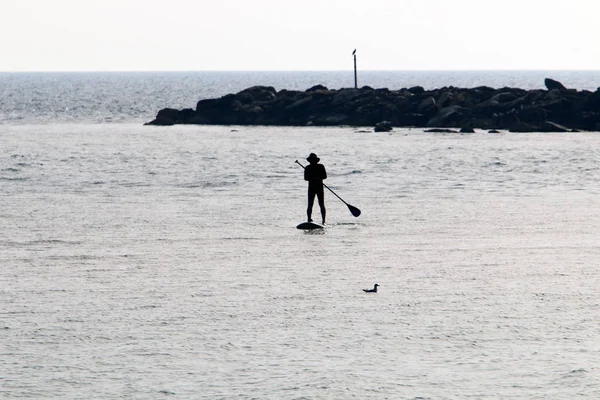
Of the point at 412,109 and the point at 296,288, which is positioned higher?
the point at 412,109

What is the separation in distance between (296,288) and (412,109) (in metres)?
51.1

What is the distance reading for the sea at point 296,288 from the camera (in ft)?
34.3

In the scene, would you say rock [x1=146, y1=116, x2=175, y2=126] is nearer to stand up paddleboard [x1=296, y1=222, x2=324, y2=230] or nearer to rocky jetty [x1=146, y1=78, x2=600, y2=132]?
rocky jetty [x1=146, y1=78, x2=600, y2=132]

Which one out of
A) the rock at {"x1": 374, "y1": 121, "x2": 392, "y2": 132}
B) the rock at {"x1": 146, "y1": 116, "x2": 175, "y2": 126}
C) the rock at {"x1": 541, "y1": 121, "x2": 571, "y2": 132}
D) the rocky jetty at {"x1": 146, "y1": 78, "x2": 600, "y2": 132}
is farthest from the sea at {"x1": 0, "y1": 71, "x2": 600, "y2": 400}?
the rock at {"x1": 146, "y1": 116, "x2": 175, "y2": 126}

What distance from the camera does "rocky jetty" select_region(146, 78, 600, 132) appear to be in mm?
58719

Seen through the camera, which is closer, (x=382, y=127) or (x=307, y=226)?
(x=307, y=226)

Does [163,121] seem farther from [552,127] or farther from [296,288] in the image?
[296,288]

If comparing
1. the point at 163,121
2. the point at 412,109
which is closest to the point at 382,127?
the point at 412,109

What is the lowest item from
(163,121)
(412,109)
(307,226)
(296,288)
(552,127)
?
(296,288)

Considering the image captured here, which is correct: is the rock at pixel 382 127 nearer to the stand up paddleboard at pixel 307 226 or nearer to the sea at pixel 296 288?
the sea at pixel 296 288

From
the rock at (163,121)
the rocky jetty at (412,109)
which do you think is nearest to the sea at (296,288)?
the rocky jetty at (412,109)

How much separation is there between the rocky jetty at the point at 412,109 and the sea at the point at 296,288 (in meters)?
25.4

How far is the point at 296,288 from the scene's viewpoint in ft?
48.3

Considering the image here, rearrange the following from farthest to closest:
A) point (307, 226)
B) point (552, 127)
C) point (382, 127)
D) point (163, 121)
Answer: point (163, 121)
point (382, 127)
point (552, 127)
point (307, 226)
